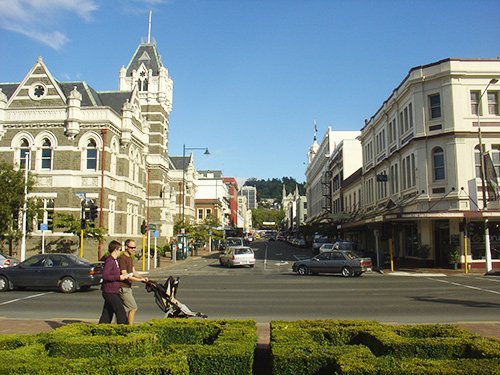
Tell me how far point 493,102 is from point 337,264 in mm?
15377

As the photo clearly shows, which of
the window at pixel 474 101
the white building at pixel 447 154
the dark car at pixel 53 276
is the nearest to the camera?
the dark car at pixel 53 276

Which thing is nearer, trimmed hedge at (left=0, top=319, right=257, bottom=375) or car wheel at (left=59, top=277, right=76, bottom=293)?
trimmed hedge at (left=0, top=319, right=257, bottom=375)

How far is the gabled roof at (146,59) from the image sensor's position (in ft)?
173

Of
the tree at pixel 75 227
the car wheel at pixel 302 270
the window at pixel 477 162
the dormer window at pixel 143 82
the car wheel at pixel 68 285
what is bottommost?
the car wheel at pixel 302 270

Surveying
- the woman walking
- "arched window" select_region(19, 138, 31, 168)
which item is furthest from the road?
"arched window" select_region(19, 138, 31, 168)

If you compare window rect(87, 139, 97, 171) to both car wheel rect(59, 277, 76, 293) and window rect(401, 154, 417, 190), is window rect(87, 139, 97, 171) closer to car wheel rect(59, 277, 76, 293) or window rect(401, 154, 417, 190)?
car wheel rect(59, 277, 76, 293)

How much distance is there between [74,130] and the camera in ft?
108

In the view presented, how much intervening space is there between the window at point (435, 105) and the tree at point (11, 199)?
26.8m

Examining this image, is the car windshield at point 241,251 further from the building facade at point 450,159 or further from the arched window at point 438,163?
the arched window at point 438,163

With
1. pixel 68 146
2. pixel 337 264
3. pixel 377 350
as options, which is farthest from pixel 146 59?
pixel 377 350

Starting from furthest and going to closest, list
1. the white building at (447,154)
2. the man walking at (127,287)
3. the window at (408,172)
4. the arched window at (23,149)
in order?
the arched window at (23,149) → the window at (408,172) → the white building at (447,154) → the man walking at (127,287)

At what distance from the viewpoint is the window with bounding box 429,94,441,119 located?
95.6ft

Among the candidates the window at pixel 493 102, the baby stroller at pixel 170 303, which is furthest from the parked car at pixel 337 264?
the baby stroller at pixel 170 303

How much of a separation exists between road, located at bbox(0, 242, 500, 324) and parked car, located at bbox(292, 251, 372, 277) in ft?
12.4
